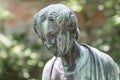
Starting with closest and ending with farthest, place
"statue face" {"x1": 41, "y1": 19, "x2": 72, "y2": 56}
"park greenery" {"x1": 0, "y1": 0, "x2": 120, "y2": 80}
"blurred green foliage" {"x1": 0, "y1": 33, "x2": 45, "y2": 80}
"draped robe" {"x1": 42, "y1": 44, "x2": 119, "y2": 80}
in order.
A: "statue face" {"x1": 41, "y1": 19, "x2": 72, "y2": 56}, "draped robe" {"x1": 42, "y1": 44, "x2": 119, "y2": 80}, "park greenery" {"x1": 0, "y1": 0, "x2": 120, "y2": 80}, "blurred green foliage" {"x1": 0, "y1": 33, "x2": 45, "y2": 80}

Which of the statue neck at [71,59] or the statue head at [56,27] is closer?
the statue head at [56,27]

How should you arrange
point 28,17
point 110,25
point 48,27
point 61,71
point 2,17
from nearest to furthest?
point 48,27, point 61,71, point 110,25, point 2,17, point 28,17

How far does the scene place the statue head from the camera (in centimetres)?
200

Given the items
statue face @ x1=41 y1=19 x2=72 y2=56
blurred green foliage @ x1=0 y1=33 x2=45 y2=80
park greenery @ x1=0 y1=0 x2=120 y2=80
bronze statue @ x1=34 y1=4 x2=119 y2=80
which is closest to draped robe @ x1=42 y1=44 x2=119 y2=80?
bronze statue @ x1=34 y1=4 x2=119 y2=80

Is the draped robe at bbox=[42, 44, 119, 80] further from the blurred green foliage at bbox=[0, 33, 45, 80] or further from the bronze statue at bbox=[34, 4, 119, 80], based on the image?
the blurred green foliage at bbox=[0, 33, 45, 80]

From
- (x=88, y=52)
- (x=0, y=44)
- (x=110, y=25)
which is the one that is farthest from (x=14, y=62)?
(x=88, y=52)

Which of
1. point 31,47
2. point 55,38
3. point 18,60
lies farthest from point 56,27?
point 31,47

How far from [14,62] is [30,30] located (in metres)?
0.51

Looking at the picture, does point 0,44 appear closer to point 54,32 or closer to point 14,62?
point 14,62

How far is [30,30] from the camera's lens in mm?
5680

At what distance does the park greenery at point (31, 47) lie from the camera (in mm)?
5078

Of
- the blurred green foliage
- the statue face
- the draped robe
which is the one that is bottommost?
the blurred green foliage

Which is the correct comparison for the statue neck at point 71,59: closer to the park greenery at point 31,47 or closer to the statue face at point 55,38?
A: the statue face at point 55,38

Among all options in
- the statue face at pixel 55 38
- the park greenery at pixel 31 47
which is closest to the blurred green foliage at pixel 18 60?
the park greenery at pixel 31 47
